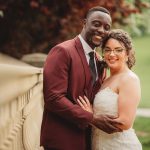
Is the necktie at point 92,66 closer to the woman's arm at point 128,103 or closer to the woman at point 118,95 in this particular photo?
the woman at point 118,95

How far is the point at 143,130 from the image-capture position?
12.6 metres

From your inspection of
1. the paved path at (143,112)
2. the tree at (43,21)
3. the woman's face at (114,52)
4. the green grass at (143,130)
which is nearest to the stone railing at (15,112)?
the woman's face at (114,52)

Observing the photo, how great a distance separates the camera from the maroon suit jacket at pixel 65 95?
407cm

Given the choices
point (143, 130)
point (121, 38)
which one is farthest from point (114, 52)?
point (143, 130)

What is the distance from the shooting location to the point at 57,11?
12.3 metres

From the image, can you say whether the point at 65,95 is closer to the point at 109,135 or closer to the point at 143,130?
the point at 109,135

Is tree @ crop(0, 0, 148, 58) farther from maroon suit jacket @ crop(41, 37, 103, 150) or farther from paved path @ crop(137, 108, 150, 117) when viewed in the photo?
maroon suit jacket @ crop(41, 37, 103, 150)

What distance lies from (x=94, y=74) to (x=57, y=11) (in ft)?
26.4

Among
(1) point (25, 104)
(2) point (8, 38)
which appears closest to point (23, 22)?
(2) point (8, 38)

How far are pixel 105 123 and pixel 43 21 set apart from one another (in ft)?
27.7

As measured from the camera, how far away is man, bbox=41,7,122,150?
13.4 ft

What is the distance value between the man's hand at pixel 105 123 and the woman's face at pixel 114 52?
51cm

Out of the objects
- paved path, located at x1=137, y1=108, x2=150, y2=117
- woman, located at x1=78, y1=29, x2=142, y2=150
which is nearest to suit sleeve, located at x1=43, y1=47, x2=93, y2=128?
woman, located at x1=78, y1=29, x2=142, y2=150

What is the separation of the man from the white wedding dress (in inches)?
4.2
